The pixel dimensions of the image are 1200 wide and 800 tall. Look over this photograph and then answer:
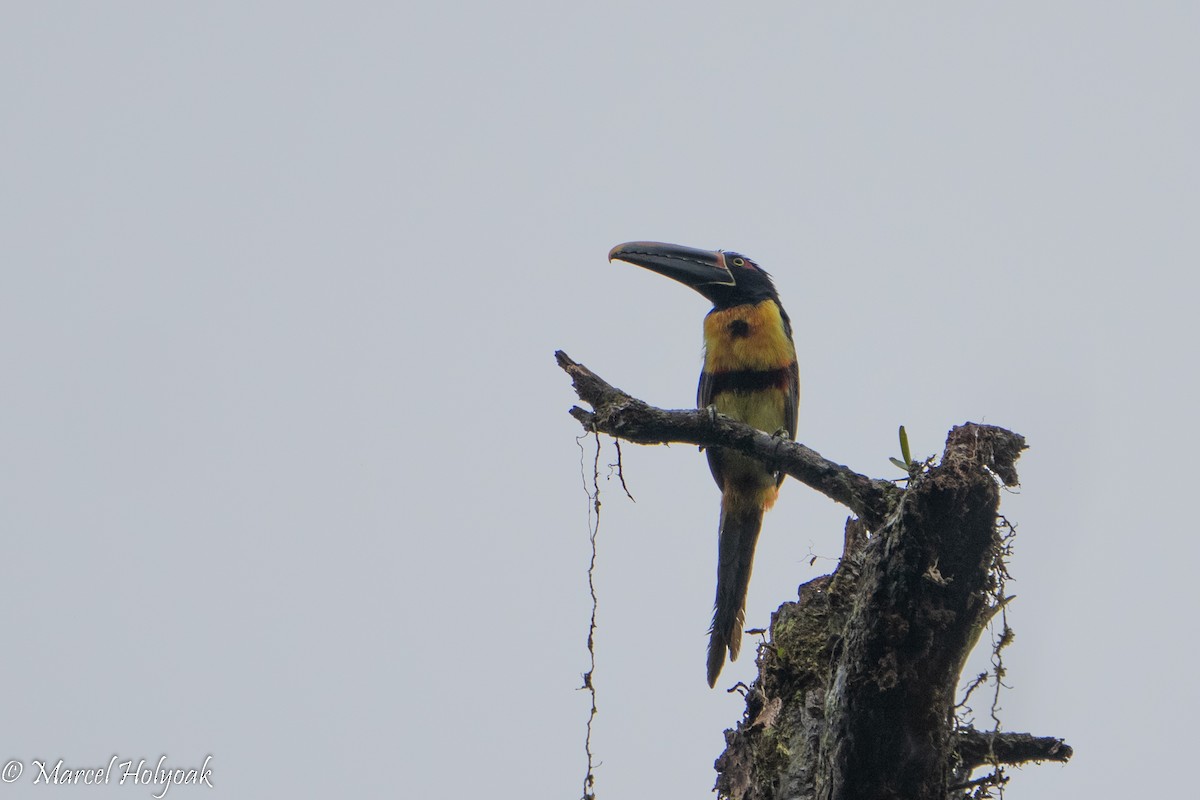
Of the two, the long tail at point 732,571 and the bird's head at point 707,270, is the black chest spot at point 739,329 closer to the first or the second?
the bird's head at point 707,270

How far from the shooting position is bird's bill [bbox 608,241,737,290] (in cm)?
727

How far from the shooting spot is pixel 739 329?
715cm

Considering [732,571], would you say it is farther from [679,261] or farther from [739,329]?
[679,261]

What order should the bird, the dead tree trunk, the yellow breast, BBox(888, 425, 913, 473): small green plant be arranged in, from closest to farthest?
the dead tree trunk, BBox(888, 425, 913, 473): small green plant, the bird, the yellow breast

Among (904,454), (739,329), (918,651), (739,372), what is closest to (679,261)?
(739,329)

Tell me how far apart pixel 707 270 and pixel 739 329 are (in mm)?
582

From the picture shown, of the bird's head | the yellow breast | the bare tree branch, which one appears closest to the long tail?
the yellow breast

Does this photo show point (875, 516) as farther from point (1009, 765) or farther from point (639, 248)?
point (639, 248)

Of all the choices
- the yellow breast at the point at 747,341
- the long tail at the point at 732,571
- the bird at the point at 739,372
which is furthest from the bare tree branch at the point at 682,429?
the yellow breast at the point at 747,341

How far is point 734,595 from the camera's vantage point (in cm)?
633

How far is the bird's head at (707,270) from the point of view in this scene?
288 inches

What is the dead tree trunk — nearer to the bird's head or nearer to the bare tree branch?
the bare tree branch

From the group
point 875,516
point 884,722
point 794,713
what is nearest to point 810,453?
point 875,516

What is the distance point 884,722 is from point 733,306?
4.58 meters
